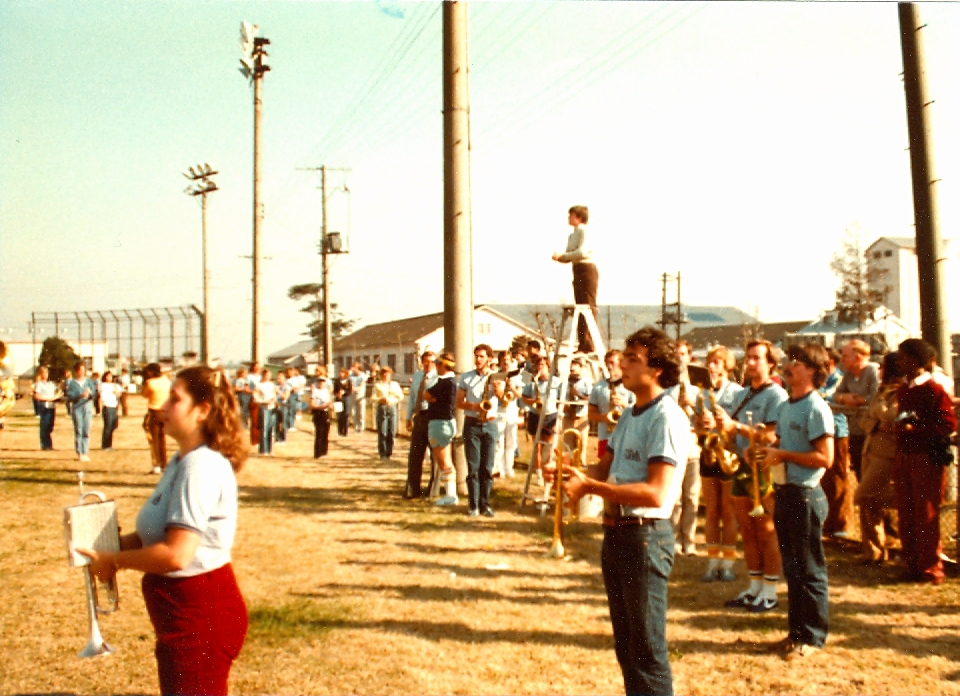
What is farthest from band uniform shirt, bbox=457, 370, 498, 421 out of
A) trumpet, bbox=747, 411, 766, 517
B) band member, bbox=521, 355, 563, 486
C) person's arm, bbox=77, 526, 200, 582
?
person's arm, bbox=77, 526, 200, 582

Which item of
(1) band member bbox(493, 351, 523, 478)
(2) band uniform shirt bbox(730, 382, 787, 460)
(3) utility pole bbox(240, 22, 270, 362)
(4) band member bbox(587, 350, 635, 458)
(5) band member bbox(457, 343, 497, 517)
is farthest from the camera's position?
(3) utility pole bbox(240, 22, 270, 362)

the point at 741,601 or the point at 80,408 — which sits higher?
the point at 80,408

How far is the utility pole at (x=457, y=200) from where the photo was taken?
12977 millimetres

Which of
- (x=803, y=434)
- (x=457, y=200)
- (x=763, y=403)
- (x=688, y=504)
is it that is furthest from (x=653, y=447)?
(x=457, y=200)

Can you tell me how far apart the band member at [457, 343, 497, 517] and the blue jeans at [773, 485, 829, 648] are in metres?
5.59

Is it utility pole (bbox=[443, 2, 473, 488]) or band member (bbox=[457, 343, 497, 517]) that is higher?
utility pole (bbox=[443, 2, 473, 488])

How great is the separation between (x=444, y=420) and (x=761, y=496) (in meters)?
6.24

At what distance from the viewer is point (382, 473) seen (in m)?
16.0

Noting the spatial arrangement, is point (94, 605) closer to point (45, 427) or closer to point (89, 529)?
point (89, 529)

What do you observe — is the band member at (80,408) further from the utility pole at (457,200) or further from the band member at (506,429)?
the utility pole at (457,200)

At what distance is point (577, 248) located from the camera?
10438 mm

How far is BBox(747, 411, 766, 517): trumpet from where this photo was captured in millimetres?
5742

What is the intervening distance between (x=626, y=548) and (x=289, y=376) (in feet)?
64.8

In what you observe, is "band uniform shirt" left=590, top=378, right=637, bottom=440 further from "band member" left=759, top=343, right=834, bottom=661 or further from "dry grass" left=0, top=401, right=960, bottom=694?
"band member" left=759, top=343, right=834, bottom=661
